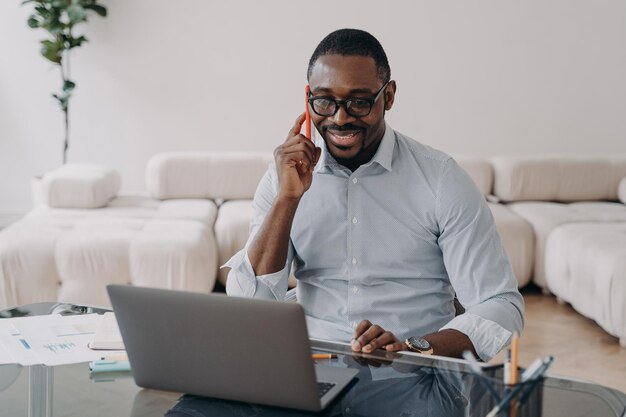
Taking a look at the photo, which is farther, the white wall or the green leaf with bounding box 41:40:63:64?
the white wall

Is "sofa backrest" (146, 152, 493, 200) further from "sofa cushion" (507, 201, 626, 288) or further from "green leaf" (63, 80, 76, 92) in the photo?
"green leaf" (63, 80, 76, 92)

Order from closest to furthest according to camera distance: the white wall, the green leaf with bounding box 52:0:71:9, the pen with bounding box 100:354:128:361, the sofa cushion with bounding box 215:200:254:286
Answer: the pen with bounding box 100:354:128:361 < the sofa cushion with bounding box 215:200:254:286 < the green leaf with bounding box 52:0:71:9 < the white wall

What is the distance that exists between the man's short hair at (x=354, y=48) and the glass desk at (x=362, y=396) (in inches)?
29.0

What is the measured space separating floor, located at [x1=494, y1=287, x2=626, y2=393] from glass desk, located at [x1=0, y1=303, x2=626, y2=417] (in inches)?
73.8

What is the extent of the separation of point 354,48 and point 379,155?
257 mm

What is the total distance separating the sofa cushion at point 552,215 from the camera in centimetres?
454

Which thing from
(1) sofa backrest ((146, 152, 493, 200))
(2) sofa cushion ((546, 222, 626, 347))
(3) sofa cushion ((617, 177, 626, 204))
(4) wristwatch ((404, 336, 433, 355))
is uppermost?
(4) wristwatch ((404, 336, 433, 355))

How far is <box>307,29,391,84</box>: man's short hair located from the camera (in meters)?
2.06

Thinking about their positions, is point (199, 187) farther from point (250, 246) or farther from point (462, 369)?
point (462, 369)

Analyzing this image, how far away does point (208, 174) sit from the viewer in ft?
16.7

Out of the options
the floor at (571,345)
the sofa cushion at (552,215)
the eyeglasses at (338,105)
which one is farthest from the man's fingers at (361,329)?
the sofa cushion at (552,215)

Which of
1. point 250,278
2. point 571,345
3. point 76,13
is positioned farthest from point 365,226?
point 76,13

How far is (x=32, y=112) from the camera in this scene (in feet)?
19.2

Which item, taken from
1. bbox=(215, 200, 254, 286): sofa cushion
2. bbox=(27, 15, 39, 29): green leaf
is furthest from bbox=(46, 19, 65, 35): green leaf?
bbox=(215, 200, 254, 286): sofa cushion
